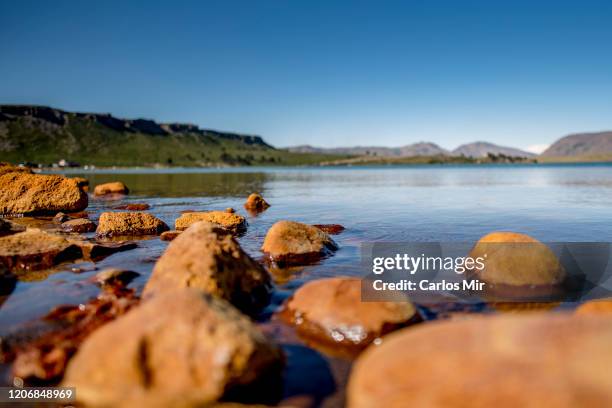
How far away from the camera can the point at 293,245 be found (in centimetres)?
1220

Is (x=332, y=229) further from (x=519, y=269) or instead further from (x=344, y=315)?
(x=344, y=315)

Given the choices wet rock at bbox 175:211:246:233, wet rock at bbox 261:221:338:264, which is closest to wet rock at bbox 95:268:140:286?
wet rock at bbox 261:221:338:264

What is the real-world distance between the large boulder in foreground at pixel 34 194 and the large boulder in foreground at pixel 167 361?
21.6 meters

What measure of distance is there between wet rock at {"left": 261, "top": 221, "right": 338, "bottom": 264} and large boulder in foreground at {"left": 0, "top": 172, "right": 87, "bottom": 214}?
56.5ft

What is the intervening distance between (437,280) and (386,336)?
426 centimetres

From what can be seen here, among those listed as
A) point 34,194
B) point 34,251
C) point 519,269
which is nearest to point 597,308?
point 519,269

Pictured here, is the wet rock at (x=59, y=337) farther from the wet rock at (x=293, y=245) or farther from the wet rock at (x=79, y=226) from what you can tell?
the wet rock at (x=79, y=226)

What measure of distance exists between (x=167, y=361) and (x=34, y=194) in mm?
22865

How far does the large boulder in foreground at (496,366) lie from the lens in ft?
11.3

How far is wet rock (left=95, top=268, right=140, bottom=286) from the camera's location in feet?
30.6

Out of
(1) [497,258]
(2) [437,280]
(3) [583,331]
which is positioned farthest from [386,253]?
(3) [583,331]

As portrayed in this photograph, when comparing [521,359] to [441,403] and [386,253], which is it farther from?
[386,253]

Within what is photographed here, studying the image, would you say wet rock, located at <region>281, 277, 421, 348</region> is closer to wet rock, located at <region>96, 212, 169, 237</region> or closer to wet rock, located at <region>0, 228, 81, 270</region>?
wet rock, located at <region>0, 228, 81, 270</region>

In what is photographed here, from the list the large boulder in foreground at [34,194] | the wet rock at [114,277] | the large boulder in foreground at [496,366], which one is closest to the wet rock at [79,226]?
the large boulder in foreground at [34,194]
